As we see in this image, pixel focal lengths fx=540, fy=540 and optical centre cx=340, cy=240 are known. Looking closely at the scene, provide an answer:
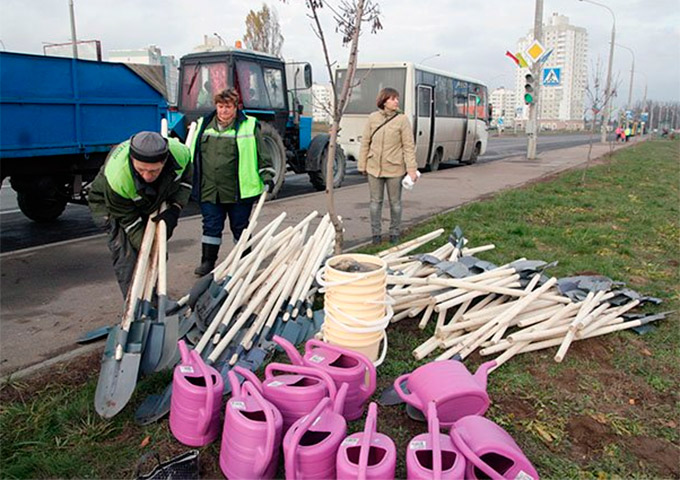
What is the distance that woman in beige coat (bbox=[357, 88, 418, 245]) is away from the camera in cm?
631

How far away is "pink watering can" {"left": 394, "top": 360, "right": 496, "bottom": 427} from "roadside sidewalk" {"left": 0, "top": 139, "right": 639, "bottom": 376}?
2486 mm

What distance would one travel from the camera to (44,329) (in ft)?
14.3

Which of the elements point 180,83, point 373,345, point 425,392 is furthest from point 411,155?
point 180,83

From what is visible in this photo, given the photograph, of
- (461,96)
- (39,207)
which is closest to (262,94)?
(39,207)

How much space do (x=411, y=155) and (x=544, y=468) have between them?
422cm

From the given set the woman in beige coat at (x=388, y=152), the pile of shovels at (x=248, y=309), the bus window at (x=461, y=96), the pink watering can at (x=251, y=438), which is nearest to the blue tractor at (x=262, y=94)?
the woman in beige coat at (x=388, y=152)

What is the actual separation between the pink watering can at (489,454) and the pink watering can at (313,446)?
524mm

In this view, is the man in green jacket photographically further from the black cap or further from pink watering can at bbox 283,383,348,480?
pink watering can at bbox 283,383,348,480

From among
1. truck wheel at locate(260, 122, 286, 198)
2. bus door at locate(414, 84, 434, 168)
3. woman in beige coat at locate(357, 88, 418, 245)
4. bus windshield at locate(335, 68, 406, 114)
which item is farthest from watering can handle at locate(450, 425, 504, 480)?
bus door at locate(414, 84, 434, 168)

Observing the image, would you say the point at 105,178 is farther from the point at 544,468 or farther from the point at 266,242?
the point at 544,468

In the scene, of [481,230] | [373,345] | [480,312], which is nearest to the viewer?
[373,345]

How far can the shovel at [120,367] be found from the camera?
9.56 feet

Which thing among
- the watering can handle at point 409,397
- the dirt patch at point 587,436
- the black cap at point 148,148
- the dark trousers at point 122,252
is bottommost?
the dirt patch at point 587,436

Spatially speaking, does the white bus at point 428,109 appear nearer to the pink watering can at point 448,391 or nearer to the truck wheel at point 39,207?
the truck wheel at point 39,207
